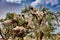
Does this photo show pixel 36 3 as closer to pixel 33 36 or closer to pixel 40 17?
pixel 40 17

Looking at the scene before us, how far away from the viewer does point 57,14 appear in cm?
174

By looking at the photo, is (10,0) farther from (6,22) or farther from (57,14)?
(57,14)

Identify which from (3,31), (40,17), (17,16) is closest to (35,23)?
(40,17)

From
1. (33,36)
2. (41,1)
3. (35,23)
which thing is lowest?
(33,36)

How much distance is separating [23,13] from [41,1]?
237 mm

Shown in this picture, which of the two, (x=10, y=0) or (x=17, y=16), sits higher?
(x=10, y=0)

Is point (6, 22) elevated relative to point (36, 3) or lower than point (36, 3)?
lower

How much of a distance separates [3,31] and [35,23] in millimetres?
356

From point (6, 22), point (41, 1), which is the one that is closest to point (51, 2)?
point (41, 1)

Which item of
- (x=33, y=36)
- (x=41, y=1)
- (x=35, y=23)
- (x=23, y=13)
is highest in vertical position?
(x=41, y=1)

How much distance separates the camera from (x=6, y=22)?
1.75 metres

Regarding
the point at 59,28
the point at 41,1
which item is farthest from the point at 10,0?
the point at 59,28

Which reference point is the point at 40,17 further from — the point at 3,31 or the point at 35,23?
the point at 3,31

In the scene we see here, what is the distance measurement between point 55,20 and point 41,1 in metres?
0.26
